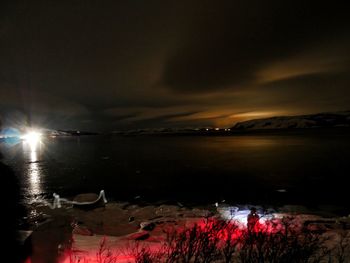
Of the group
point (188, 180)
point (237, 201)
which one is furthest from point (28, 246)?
point (188, 180)

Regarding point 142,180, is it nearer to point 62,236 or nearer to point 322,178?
point 322,178

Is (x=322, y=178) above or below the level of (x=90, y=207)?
below

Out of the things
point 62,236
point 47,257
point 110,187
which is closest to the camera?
point 47,257

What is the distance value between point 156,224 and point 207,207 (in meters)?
11.6

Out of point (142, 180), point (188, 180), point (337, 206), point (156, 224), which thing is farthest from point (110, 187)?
point (337, 206)

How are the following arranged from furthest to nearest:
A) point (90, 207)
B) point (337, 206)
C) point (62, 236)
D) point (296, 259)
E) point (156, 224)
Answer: point (337, 206)
point (90, 207)
point (156, 224)
point (62, 236)
point (296, 259)

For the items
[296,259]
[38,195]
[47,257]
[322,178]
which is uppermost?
[296,259]

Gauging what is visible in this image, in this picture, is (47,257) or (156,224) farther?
(156,224)

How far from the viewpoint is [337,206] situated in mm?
29562

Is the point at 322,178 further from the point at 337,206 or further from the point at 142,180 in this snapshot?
the point at 142,180

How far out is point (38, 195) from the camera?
120ft

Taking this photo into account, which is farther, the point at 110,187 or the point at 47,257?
the point at 110,187

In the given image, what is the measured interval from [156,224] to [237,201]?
1625 centimetres

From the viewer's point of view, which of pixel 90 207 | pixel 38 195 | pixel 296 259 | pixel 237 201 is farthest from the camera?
pixel 38 195
